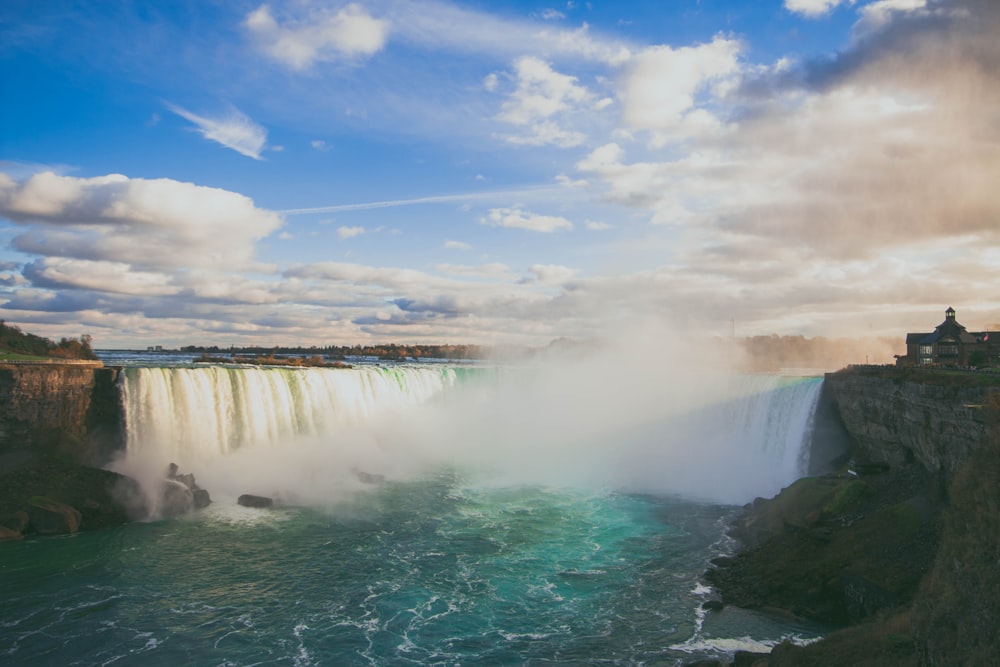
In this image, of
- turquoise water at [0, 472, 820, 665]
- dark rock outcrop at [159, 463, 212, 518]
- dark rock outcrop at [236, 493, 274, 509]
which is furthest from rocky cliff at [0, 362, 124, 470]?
dark rock outcrop at [236, 493, 274, 509]

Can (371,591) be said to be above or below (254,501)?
below

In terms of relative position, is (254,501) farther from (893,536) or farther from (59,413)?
(893,536)

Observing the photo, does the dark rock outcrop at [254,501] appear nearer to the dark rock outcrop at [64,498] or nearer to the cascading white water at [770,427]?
the dark rock outcrop at [64,498]

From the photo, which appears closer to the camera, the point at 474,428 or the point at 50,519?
the point at 50,519

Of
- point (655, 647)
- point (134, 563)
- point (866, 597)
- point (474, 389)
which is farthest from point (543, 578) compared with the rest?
point (474, 389)

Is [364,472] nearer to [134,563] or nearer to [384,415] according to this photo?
[384,415]

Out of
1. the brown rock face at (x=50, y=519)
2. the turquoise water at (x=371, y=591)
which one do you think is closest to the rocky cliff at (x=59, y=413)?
the brown rock face at (x=50, y=519)

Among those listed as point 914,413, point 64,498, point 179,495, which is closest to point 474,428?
point 179,495
